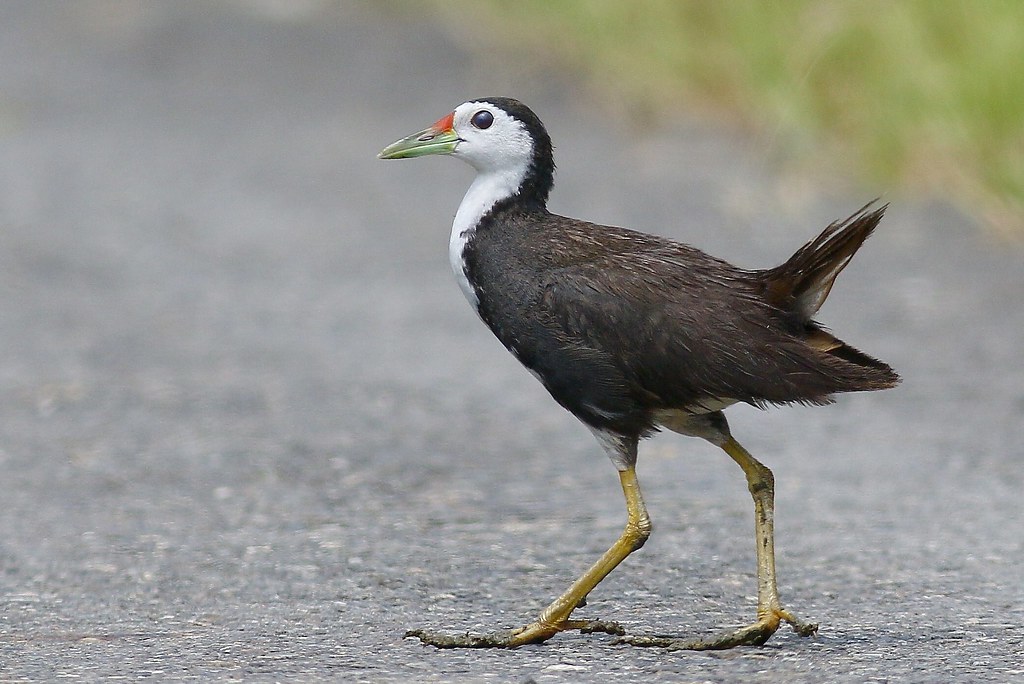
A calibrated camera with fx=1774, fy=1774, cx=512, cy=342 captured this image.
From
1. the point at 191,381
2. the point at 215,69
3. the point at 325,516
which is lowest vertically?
the point at 325,516

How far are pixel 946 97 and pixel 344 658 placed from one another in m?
6.09

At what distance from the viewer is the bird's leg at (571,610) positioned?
4.48 meters

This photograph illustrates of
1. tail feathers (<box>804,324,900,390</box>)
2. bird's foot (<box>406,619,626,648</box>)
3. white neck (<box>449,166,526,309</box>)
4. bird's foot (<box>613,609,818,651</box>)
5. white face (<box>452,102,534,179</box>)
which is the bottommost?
bird's foot (<box>613,609,818,651</box>)

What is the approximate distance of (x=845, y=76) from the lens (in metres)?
10.7

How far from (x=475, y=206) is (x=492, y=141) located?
0.21 meters

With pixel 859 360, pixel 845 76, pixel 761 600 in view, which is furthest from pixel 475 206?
pixel 845 76

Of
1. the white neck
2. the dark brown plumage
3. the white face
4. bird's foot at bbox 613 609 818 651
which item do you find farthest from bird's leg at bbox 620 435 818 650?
the white face

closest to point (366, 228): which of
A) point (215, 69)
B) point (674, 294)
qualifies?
point (215, 69)

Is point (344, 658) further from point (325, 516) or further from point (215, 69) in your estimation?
point (215, 69)

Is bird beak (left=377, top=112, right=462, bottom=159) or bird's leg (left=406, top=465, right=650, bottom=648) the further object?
bird beak (left=377, top=112, right=462, bottom=159)

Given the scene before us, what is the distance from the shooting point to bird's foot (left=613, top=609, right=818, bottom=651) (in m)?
4.40

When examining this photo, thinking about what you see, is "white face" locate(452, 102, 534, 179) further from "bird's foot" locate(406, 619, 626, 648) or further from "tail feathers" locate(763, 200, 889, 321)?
"bird's foot" locate(406, 619, 626, 648)

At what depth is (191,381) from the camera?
7.86 meters

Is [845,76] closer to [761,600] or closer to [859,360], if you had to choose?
[859,360]
